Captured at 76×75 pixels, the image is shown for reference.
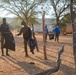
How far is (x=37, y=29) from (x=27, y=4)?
27.1 metres

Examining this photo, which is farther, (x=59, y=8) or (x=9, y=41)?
(x=59, y=8)

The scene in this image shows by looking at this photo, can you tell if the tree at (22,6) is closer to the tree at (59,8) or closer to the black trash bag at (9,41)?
the tree at (59,8)

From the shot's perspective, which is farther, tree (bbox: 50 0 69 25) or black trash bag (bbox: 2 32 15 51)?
tree (bbox: 50 0 69 25)

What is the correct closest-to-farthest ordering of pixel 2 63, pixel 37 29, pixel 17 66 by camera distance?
1. pixel 17 66
2. pixel 2 63
3. pixel 37 29

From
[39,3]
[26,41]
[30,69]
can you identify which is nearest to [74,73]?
[30,69]

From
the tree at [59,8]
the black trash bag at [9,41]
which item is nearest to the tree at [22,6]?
the tree at [59,8]

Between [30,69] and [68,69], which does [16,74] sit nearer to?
[30,69]

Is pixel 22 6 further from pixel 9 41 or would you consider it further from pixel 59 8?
pixel 9 41

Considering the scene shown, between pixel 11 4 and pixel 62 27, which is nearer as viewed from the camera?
pixel 11 4

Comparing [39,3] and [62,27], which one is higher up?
[39,3]

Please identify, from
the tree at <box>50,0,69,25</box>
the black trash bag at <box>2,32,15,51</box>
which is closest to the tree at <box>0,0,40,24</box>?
the tree at <box>50,0,69,25</box>

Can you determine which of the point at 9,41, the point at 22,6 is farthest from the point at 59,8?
the point at 9,41

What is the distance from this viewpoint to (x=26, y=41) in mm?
11367

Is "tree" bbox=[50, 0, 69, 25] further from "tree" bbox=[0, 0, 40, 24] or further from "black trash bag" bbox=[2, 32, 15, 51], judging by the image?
"black trash bag" bbox=[2, 32, 15, 51]
